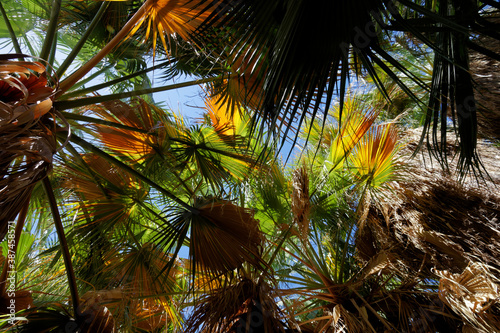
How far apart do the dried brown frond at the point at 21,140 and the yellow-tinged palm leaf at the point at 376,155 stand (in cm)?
220

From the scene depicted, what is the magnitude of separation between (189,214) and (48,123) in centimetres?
95

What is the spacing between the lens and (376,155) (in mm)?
2738

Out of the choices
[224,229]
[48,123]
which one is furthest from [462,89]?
[48,123]

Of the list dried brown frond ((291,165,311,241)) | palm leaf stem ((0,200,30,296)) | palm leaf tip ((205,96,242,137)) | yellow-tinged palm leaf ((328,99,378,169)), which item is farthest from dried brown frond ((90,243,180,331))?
yellow-tinged palm leaf ((328,99,378,169))

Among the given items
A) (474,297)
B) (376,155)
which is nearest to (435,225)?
(376,155)

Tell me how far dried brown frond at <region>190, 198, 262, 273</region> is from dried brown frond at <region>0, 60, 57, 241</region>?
3.27 ft

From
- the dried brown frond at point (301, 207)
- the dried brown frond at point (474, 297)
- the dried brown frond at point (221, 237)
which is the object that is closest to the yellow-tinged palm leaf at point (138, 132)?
the dried brown frond at point (221, 237)

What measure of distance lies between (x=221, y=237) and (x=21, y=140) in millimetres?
1246

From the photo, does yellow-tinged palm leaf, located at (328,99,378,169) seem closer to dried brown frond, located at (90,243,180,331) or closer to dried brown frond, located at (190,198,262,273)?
dried brown frond, located at (190,198,262,273)

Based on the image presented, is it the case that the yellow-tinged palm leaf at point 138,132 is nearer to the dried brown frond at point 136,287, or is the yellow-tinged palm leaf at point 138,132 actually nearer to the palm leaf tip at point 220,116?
the palm leaf tip at point 220,116

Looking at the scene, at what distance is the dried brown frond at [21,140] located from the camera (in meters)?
1.20

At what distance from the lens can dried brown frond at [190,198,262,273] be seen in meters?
2.14

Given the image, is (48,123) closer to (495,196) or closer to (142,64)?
(142,64)

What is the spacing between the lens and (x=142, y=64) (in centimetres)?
381
